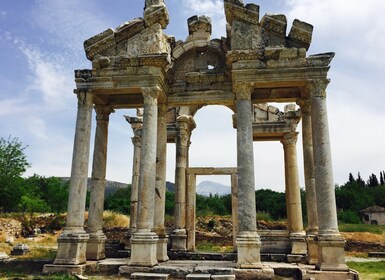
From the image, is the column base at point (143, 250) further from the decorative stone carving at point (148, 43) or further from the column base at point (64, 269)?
the decorative stone carving at point (148, 43)

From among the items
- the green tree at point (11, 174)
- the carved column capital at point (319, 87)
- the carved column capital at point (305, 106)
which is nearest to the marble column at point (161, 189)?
the carved column capital at point (305, 106)

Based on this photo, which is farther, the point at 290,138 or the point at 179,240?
the point at 290,138

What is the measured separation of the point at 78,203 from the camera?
1133 cm

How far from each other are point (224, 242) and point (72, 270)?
14821mm

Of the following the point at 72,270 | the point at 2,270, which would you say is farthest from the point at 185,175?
the point at 2,270

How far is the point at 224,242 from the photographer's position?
929 inches

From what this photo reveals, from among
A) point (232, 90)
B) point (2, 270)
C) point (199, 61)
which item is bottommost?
point (2, 270)

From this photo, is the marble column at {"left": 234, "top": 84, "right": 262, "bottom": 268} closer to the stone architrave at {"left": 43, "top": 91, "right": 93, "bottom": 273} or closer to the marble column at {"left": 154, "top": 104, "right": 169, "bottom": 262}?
the marble column at {"left": 154, "top": 104, "right": 169, "bottom": 262}

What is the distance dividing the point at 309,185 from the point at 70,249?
8513 mm

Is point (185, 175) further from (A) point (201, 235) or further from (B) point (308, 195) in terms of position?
(A) point (201, 235)

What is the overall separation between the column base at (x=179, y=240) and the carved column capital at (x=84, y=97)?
697cm

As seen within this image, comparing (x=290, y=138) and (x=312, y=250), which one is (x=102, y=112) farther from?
(x=312, y=250)

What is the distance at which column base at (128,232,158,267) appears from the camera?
Result: 1027 centimetres

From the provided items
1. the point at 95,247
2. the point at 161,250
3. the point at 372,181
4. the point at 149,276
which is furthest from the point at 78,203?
the point at 372,181
